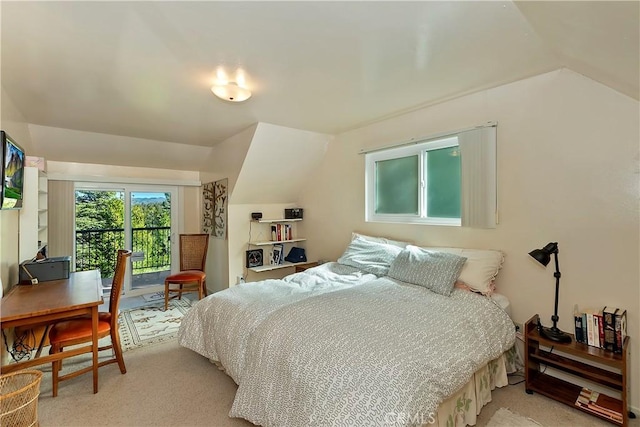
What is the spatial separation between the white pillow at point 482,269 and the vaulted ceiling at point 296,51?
1.36 metres

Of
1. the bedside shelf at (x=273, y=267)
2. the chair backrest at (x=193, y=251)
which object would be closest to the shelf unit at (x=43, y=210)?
the chair backrest at (x=193, y=251)

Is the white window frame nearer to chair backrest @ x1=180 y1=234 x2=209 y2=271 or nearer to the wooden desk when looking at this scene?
chair backrest @ x1=180 y1=234 x2=209 y2=271

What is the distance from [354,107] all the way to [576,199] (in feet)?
6.41

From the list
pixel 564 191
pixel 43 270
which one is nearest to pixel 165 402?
pixel 43 270

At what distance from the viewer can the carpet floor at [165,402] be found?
1.84m

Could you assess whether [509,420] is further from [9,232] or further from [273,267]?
[9,232]

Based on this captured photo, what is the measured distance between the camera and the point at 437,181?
10.0 ft

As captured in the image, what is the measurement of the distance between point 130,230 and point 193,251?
3.66 feet

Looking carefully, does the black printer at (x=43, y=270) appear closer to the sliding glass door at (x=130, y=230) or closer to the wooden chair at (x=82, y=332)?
the wooden chair at (x=82, y=332)

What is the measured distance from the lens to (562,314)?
2197 millimetres

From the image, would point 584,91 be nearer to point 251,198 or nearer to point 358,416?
point 358,416

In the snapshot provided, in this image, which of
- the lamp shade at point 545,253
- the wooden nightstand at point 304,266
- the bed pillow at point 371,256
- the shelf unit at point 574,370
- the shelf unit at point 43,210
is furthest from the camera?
the wooden nightstand at point 304,266

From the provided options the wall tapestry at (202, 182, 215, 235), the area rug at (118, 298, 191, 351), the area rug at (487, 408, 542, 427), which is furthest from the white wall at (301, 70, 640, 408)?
the wall tapestry at (202, 182, 215, 235)

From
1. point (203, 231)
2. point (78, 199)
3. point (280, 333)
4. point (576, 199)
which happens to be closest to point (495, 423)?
point (280, 333)
